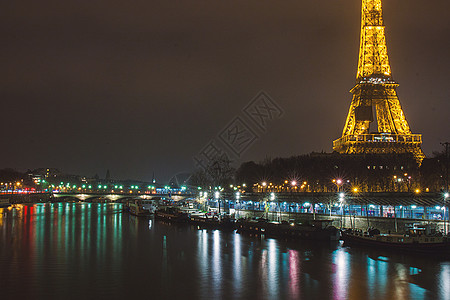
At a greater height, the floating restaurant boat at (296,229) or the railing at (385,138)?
the railing at (385,138)

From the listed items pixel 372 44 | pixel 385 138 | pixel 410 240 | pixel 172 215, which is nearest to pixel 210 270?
pixel 410 240

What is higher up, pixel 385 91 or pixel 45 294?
pixel 385 91

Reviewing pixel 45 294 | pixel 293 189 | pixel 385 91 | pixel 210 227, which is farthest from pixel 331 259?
pixel 385 91

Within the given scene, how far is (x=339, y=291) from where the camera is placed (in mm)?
27688

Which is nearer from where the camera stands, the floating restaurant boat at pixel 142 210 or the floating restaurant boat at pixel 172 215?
the floating restaurant boat at pixel 172 215

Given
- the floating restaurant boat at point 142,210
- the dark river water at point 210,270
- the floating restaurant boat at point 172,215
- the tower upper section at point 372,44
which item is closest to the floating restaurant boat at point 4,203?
the floating restaurant boat at point 142,210

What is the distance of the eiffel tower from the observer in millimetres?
85688

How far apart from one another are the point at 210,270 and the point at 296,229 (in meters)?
18.0

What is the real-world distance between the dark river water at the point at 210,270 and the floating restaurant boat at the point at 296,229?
1.51 metres

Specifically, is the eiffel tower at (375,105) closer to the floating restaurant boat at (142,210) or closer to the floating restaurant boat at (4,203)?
the floating restaurant boat at (142,210)

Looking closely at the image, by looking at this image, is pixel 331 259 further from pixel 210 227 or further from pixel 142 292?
pixel 210 227

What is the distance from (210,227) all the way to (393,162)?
1335 inches

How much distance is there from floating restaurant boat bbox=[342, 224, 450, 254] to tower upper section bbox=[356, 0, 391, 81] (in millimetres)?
54385

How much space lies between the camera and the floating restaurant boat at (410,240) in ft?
122
